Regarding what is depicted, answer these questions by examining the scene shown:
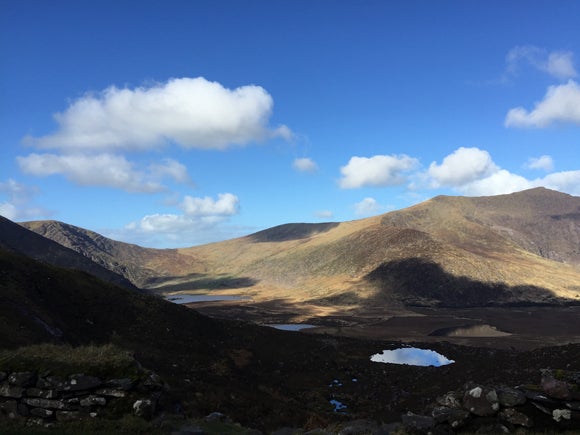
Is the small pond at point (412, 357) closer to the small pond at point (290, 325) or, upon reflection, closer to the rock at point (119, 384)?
the small pond at point (290, 325)

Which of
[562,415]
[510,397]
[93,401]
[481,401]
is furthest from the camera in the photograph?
[93,401]

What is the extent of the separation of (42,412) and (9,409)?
3.92 ft

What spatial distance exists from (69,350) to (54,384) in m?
2.23

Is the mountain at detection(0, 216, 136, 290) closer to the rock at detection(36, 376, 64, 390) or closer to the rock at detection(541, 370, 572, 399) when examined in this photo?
the rock at detection(36, 376, 64, 390)

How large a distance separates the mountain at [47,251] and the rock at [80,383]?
448 ft

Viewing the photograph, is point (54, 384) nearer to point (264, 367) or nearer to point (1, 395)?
point (1, 395)

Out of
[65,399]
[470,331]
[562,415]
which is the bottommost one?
[470,331]

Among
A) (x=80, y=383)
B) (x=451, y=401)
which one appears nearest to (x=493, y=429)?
(x=451, y=401)

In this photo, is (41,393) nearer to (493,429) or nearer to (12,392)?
(12,392)

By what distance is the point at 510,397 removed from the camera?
43.1ft

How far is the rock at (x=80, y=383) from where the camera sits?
14.3 meters

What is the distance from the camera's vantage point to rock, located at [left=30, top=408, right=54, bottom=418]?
556 inches

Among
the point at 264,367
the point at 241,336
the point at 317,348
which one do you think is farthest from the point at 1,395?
the point at 317,348

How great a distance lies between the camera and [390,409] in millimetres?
33594
